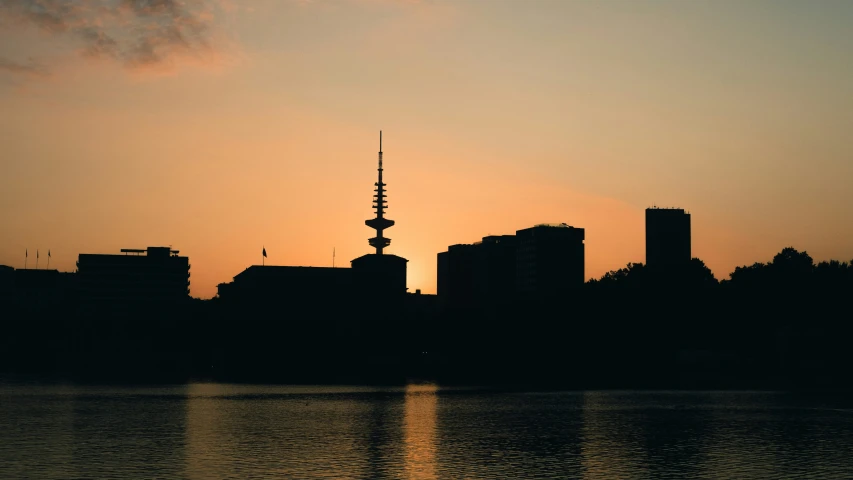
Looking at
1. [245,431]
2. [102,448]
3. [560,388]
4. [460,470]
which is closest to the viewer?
[460,470]

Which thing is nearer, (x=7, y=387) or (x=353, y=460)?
(x=353, y=460)

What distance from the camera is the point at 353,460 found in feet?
186

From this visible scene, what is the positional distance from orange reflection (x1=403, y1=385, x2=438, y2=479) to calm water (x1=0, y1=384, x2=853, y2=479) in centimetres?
11

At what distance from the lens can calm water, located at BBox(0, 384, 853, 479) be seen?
53281 mm

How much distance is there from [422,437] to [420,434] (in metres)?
2.20

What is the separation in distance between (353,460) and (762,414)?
163 ft

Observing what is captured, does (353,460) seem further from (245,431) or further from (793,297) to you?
(793,297)

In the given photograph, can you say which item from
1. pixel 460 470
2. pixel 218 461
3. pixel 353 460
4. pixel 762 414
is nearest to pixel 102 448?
pixel 218 461

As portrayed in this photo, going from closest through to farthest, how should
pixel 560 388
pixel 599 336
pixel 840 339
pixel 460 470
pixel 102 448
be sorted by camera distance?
1. pixel 460 470
2. pixel 102 448
3. pixel 560 388
4. pixel 840 339
5. pixel 599 336

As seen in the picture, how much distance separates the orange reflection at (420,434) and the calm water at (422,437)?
0.11 metres

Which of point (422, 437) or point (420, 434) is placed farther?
point (420, 434)

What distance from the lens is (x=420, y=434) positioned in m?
72.7

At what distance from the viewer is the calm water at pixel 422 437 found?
53281 millimetres

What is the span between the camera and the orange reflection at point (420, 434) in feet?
175
